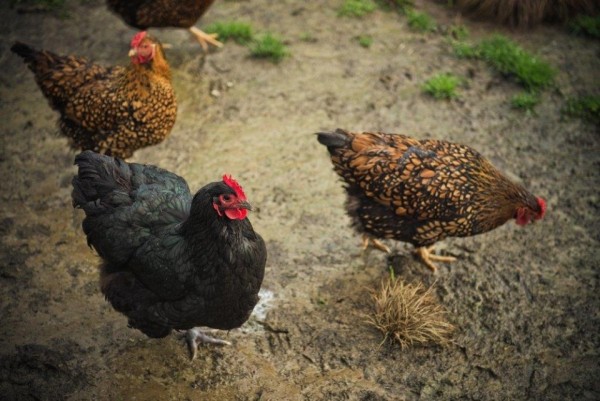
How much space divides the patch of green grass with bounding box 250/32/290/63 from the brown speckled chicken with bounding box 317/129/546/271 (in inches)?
101

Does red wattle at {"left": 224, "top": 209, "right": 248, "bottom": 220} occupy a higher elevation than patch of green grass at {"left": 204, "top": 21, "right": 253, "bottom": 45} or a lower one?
higher

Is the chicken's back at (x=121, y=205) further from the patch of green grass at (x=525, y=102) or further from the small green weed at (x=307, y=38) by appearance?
the patch of green grass at (x=525, y=102)

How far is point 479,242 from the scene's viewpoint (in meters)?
4.81

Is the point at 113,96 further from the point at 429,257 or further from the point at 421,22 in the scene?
the point at 421,22

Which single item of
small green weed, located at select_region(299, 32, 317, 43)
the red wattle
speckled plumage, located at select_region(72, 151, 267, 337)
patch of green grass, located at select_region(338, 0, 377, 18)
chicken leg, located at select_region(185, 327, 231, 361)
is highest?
patch of green grass, located at select_region(338, 0, 377, 18)

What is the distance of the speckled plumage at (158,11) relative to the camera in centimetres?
585

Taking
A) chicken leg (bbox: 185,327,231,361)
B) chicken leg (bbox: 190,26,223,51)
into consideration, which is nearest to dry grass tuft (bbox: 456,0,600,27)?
chicken leg (bbox: 190,26,223,51)

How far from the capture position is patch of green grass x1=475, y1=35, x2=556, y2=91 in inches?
245

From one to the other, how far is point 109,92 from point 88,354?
219 cm

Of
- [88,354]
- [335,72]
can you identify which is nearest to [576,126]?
[335,72]

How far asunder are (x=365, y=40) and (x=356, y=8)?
0.69m

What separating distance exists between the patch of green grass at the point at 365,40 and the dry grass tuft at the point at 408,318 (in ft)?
12.0

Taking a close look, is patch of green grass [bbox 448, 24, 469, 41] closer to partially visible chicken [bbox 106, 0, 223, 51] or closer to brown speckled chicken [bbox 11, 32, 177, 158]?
partially visible chicken [bbox 106, 0, 223, 51]

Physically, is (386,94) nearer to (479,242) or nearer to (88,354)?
(479,242)
